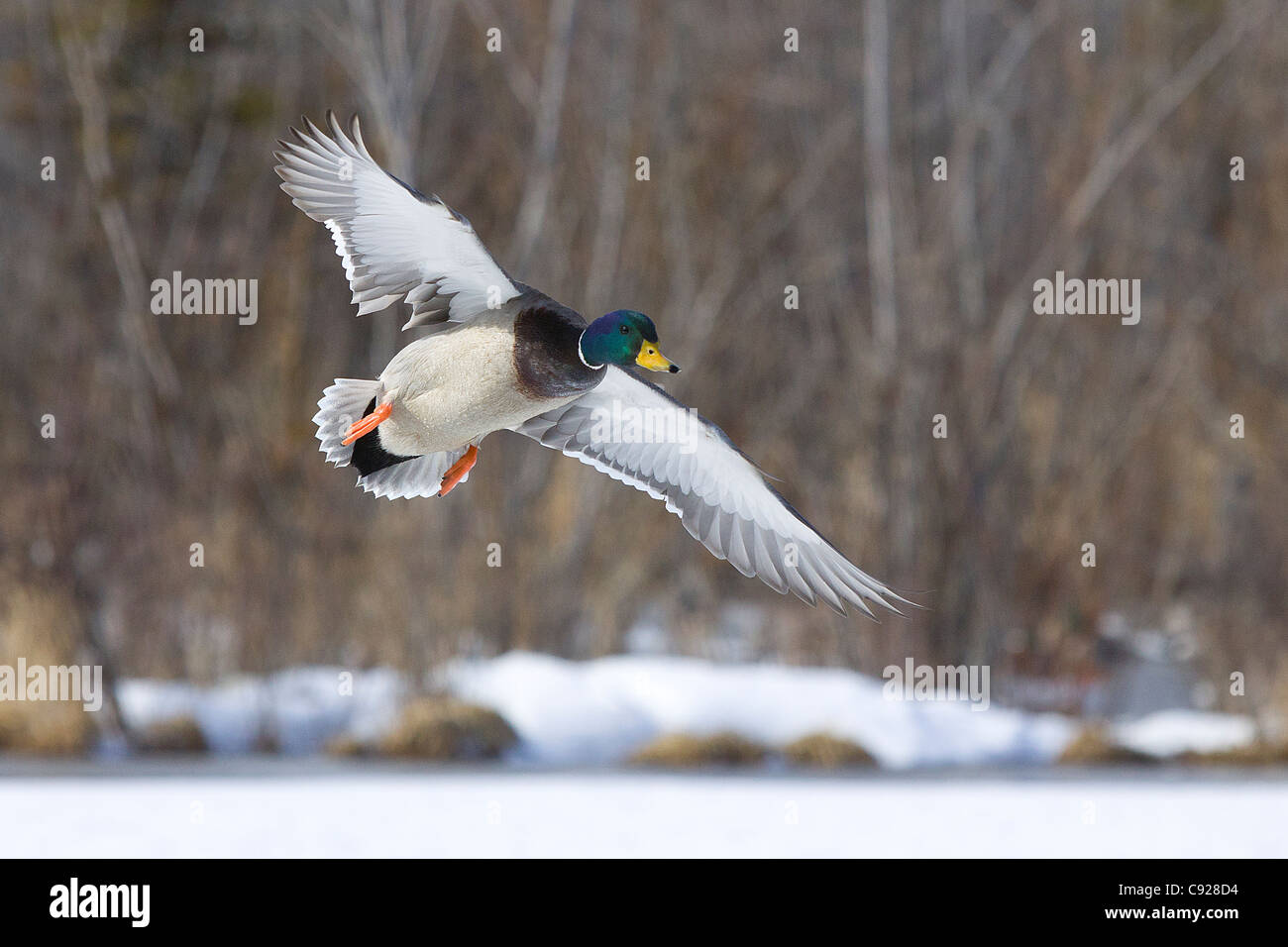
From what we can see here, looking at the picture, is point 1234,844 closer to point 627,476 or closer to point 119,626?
point 627,476

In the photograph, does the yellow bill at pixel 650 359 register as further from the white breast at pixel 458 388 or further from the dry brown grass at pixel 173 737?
the dry brown grass at pixel 173 737

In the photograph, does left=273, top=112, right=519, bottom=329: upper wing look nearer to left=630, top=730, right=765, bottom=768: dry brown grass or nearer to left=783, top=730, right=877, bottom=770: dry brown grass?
left=630, top=730, right=765, bottom=768: dry brown grass

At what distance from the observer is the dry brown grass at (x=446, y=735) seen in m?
9.02

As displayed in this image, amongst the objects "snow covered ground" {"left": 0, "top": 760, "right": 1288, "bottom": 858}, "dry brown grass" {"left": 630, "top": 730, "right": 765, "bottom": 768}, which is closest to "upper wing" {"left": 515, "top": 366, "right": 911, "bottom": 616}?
"snow covered ground" {"left": 0, "top": 760, "right": 1288, "bottom": 858}

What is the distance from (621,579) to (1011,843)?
11.8 ft

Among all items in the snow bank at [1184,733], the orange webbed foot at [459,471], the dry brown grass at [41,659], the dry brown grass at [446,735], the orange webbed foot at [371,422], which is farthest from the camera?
the snow bank at [1184,733]

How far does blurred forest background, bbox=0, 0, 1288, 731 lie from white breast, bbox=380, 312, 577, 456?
15.7 ft

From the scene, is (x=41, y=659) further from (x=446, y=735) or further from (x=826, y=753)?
(x=826, y=753)

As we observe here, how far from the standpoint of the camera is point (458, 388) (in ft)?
14.8

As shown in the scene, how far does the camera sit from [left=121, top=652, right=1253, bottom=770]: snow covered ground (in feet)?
30.1

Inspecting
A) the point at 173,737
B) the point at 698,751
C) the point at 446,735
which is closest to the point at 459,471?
the point at 446,735

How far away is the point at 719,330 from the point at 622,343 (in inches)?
262

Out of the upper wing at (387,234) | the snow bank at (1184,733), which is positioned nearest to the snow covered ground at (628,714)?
the snow bank at (1184,733)
